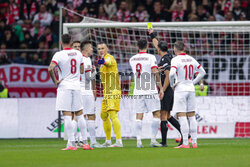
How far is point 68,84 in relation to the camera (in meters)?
10.5

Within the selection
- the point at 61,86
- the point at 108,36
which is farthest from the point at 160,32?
the point at 61,86

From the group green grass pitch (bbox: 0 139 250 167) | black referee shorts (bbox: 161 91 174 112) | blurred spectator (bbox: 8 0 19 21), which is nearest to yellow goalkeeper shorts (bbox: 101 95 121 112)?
black referee shorts (bbox: 161 91 174 112)

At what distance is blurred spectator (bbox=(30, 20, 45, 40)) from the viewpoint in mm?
20859

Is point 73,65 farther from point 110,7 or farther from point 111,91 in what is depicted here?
point 110,7

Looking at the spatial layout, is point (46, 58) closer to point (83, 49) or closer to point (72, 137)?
point (83, 49)

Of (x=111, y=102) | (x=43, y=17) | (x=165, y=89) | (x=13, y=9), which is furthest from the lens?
(x=13, y=9)

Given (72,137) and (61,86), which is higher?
(61,86)

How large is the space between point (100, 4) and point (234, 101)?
825 cm

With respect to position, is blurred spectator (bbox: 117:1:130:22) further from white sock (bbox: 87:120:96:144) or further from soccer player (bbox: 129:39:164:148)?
white sock (bbox: 87:120:96:144)

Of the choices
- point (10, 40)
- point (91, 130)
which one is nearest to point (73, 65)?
point (91, 130)

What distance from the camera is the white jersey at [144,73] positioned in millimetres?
11266

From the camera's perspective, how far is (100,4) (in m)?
22.0

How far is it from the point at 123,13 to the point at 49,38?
3.22m

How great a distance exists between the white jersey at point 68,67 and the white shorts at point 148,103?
154 cm
